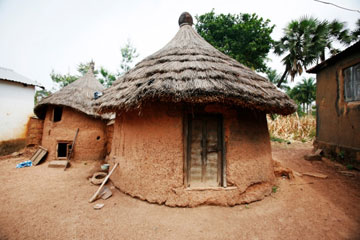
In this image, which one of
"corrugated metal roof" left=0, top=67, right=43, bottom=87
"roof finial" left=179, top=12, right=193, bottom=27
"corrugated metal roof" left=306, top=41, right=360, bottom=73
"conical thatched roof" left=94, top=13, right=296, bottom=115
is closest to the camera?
"conical thatched roof" left=94, top=13, right=296, bottom=115

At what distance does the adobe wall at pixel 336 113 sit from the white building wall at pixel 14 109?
48.5 feet

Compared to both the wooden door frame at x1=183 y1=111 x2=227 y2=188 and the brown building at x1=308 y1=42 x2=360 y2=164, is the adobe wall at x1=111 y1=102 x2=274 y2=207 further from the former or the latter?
the brown building at x1=308 y1=42 x2=360 y2=164

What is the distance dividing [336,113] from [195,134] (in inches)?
234

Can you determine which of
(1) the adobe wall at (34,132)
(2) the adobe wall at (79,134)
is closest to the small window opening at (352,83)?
(2) the adobe wall at (79,134)

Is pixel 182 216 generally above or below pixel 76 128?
below

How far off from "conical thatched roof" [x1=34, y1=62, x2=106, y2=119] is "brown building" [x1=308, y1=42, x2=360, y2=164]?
30.9 feet

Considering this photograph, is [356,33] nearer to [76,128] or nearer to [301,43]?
[301,43]

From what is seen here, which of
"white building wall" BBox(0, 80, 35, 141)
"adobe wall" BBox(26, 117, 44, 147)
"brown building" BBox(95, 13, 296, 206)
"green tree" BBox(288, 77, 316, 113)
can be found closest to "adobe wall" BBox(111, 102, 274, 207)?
"brown building" BBox(95, 13, 296, 206)

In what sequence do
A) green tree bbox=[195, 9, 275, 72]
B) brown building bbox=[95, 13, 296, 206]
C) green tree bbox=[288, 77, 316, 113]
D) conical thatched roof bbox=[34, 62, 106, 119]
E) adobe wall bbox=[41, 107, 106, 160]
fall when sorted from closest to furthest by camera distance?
brown building bbox=[95, 13, 296, 206]
conical thatched roof bbox=[34, 62, 106, 119]
adobe wall bbox=[41, 107, 106, 160]
green tree bbox=[195, 9, 275, 72]
green tree bbox=[288, 77, 316, 113]

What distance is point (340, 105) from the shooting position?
18.8 ft

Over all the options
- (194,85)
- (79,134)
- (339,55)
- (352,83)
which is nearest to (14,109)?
(79,134)

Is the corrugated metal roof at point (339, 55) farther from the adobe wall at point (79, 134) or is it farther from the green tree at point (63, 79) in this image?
A: the green tree at point (63, 79)

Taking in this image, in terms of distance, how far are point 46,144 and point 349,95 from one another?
1237 centimetres

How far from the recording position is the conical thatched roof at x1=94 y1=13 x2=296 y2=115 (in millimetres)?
3031
